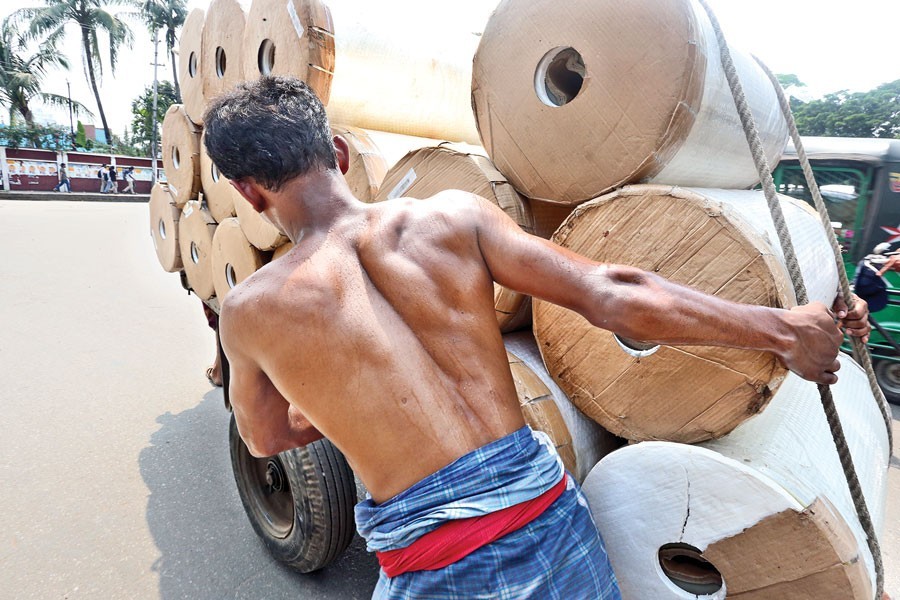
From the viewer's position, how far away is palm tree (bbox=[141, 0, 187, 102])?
2644cm

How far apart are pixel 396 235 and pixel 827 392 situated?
36.5 inches

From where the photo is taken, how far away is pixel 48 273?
773cm

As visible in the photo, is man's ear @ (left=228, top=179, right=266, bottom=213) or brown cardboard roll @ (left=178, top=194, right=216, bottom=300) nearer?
man's ear @ (left=228, top=179, right=266, bottom=213)

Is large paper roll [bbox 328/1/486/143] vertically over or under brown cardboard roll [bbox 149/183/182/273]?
over

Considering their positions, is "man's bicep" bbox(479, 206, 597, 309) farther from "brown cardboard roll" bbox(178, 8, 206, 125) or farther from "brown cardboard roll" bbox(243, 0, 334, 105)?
"brown cardboard roll" bbox(178, 8, 206, 125)

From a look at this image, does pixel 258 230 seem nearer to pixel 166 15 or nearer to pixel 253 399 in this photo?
pixel 253 399

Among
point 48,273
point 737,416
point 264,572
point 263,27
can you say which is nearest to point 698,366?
point 737,416

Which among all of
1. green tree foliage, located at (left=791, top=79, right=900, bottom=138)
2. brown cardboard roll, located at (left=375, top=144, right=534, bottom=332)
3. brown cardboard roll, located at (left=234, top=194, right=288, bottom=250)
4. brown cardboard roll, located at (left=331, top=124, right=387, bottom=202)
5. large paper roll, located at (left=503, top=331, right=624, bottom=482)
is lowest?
green tree foliage, located at (left=791, top=79, right=900, bottom=138)

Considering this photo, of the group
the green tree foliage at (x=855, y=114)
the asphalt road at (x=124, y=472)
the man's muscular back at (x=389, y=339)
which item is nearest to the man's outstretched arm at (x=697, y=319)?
the man's muscular back at (x=389, y=339)

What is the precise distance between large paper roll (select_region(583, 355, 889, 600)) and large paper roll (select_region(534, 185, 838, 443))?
0.12m

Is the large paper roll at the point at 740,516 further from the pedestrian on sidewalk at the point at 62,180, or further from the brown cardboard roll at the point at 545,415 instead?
the pedestrian on sidewalk at the point at 62,180

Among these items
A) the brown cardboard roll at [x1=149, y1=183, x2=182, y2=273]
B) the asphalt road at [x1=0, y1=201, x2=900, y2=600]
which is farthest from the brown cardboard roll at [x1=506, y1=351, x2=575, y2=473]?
the brown cardboard roll at [x1=149, y1=183, x2=182, y2=273]

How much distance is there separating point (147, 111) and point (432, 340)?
111 feet

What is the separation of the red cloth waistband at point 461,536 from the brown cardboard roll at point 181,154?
300cm
